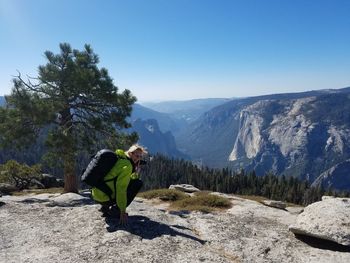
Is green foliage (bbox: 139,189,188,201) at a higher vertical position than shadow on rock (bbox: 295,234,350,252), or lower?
lower

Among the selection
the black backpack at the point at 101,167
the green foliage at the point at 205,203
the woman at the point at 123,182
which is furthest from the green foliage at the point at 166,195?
the black backpack at the point at 101,167

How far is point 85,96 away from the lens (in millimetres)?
30484

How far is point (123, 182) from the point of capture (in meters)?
13.7

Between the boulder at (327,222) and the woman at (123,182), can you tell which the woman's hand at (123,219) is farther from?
the boulder at (327,222)

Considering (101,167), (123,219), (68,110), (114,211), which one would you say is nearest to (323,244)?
(123,219)

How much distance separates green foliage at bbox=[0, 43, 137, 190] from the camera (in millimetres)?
27609

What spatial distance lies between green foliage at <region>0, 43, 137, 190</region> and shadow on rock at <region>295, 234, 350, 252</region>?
749 inches

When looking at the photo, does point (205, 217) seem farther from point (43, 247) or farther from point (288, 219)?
point (43, 247)

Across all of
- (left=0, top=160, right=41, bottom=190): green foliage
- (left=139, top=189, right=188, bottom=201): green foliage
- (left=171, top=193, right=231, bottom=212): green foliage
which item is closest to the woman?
(left=171, top=193, right=231, bottom=212): green foliage

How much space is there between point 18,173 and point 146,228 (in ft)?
113

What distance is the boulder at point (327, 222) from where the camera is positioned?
13.7m

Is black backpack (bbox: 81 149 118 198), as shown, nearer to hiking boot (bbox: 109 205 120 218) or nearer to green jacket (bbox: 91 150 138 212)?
green jacket (bbox: 91 150 138 212)

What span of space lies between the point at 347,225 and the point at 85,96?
22970 millimetres

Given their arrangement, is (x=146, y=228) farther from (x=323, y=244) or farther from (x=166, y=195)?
(x=166, y=195)
